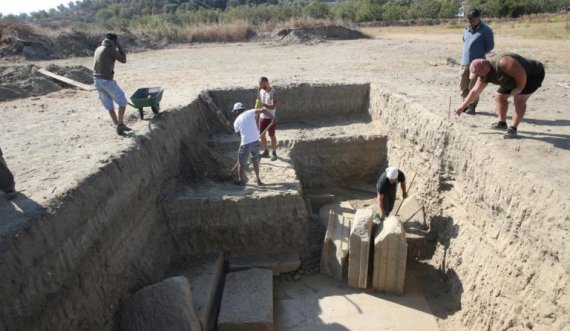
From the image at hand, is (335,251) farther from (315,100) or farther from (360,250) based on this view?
(315,100)

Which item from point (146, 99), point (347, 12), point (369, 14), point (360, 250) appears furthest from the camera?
point (347, 12)

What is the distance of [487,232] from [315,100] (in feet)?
19.4

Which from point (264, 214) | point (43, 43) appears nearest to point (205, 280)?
point (264, 214)

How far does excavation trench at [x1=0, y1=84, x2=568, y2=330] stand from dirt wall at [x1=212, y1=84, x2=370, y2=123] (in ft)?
0.08

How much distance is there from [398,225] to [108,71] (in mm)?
5198

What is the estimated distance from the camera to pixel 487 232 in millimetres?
5398

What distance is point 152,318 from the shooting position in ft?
15.5

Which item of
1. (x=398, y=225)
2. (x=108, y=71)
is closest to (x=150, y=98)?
(x=108, y=71)

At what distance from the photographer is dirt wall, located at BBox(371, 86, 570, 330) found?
13.5 feet

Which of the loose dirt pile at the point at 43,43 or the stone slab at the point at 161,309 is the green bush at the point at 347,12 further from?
the stone slab at the point at 161,309

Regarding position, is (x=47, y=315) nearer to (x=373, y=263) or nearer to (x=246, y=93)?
(x=373, y=263)

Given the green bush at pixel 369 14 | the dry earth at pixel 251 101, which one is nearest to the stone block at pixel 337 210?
the dry earth at pixel 251 101

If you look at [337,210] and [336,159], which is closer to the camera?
[337,210]

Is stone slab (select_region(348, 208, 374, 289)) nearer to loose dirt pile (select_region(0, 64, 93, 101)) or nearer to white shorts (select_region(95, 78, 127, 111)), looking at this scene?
white shorts (select_region(95, 78, 127, 111))
